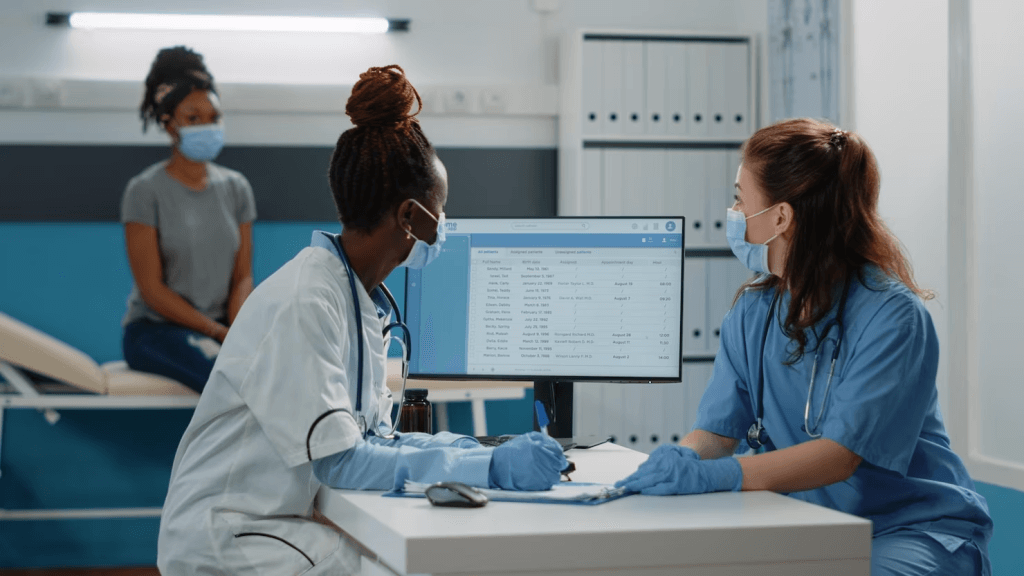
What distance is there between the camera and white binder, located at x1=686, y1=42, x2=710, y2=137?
11.6ft

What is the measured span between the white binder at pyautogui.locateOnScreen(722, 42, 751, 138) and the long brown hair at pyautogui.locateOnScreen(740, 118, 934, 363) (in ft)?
6.85

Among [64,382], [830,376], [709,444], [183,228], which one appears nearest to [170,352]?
[64,382]

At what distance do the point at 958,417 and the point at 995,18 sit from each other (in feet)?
3.04

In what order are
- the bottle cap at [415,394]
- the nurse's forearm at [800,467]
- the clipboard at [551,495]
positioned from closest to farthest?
the clipboard at [551,495]
the nurse's forearm at [800,467]
the bottle cap at [415,394]

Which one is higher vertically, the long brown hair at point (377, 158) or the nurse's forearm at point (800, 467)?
the long brown hair at point (377, 158)

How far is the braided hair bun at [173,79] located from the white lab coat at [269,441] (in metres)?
2.13

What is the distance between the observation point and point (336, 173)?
4.46ft

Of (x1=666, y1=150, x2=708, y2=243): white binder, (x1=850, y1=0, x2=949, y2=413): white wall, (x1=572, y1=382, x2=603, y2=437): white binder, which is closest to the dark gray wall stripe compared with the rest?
(x1=666, y1=150, x2=708, y2=243): white binder

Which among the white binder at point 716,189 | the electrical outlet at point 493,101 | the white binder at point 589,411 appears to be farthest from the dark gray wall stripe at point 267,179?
the white binder at point 589,411

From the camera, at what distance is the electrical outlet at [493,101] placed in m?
3.69

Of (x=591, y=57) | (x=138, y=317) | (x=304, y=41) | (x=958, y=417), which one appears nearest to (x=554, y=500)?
(x=958, y=417)

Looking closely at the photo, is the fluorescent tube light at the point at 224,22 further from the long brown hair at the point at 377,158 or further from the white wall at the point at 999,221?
the long brown hair at the point at 377,158

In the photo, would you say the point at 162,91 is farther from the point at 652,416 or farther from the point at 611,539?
the point at 611,539

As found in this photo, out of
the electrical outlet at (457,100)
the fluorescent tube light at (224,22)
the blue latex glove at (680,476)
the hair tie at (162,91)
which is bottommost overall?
the blue latex glove at (680,476)
